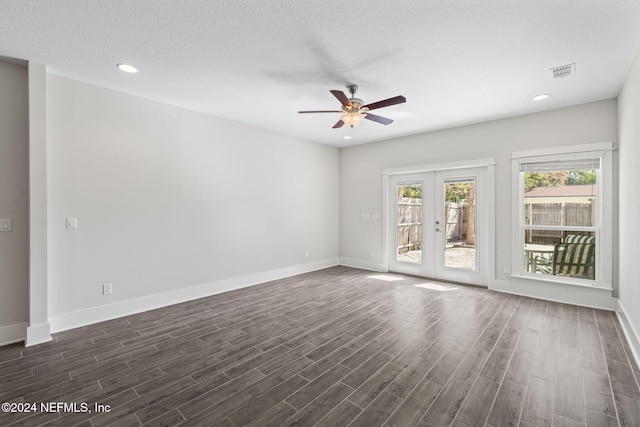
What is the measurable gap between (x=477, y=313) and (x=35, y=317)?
5152 millimetres

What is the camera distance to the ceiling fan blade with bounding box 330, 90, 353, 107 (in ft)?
9.48

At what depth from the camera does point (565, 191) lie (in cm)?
422

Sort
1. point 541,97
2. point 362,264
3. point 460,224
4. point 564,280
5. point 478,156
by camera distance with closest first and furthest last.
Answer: point 541,97 < point 564,280 < point 478,156 < point 460,224 < point 362,264

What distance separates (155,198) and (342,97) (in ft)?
9.73

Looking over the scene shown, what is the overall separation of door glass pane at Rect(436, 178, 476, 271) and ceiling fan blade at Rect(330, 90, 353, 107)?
123 inches

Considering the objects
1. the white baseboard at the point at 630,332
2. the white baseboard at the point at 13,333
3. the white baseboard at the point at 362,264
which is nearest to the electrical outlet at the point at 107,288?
the white baseboard at the point at 13,333

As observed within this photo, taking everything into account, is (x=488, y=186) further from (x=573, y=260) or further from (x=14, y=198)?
(x=14, y=198)

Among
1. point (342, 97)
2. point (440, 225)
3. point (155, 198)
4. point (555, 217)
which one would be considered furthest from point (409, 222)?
point (155, 198)

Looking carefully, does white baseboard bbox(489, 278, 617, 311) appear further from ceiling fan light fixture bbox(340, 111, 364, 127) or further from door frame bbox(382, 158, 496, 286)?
ceiling fan light fixture bbox(340, 111, 364, 127)

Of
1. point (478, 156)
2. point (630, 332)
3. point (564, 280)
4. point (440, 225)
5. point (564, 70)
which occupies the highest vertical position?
point (564, 70)

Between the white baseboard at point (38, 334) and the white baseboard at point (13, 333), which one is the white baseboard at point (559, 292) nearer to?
the white baseboard at point (38, 334)

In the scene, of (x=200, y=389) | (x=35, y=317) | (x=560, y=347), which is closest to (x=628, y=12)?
(x=560, y=347)

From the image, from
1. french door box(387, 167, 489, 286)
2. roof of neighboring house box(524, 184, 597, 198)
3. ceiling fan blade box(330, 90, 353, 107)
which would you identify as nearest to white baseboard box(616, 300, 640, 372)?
roof of neighboring house box(524, 184, 597, 198)

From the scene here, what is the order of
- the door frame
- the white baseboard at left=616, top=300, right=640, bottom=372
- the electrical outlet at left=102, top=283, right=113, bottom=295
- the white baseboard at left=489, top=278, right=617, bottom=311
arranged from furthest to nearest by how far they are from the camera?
1. the door frame
2. the white baseboard at left=489, top=278, right=617, bottom=311
3. the electrical outlet at left=102, top=283, right=113, bottom=295
4. the white baseboard at left=616, top=300, right=640, bottom=372
